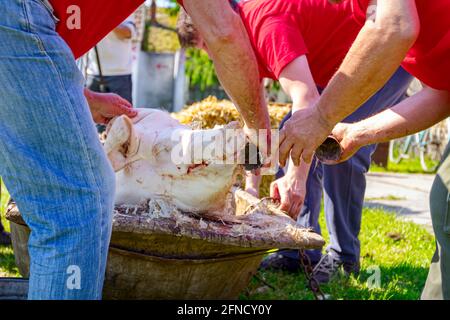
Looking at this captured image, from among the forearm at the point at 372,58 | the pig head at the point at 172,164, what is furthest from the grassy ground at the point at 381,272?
the forearm at the point at 372,58

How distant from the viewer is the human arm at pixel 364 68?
1944 millimetres

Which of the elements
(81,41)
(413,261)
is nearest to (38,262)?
(81,41)

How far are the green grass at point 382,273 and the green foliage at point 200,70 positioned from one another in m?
10.4

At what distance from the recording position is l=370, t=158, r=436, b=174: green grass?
968 cm

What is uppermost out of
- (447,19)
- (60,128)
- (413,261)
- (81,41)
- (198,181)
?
(447,19)

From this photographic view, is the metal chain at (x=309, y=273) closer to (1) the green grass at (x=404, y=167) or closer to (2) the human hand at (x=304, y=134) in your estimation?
(2) the human hand at (x=304, y=134)

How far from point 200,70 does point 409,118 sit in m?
13.1

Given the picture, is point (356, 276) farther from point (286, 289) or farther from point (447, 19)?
point (447, 19)

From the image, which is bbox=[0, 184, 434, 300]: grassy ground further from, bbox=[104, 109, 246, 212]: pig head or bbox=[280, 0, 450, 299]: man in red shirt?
bbox=[280, 0, 450, 299]: man in red shirt

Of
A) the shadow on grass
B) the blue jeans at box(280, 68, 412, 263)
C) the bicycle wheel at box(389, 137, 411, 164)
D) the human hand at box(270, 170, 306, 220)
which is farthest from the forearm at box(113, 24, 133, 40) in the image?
the bicycle wheel at box(389, 137, 411, 164)

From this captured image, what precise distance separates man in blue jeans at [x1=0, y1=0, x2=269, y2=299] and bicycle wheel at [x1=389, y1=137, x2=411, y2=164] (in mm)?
9382

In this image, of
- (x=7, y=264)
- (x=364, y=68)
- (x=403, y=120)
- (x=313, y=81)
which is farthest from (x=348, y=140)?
(x=7, y=264)

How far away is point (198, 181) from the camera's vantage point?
259cm
